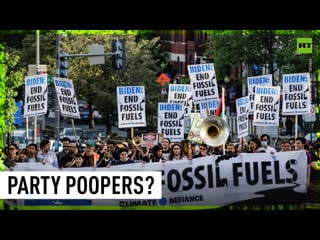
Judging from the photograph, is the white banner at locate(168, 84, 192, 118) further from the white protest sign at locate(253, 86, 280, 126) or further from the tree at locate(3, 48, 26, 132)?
the tree at locate(3, 48, 26, 132)

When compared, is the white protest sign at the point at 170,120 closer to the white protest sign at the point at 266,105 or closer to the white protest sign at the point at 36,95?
the white protest sign at the point at 266,105

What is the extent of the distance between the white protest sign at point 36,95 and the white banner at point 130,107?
1645 millimetres

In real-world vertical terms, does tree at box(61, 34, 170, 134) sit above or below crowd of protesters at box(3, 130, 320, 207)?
above

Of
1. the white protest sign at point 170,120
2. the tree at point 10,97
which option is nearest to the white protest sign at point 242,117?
the white protest sign at point 170,120

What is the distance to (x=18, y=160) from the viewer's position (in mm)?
16234

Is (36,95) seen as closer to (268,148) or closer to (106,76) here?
(268,148)

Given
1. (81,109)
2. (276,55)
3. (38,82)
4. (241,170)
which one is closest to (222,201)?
(241,170)

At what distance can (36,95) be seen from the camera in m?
18.3

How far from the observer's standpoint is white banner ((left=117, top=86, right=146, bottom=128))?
63.9 ft

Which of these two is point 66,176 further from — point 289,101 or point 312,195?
point 289,101

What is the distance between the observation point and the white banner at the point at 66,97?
62.0 feet

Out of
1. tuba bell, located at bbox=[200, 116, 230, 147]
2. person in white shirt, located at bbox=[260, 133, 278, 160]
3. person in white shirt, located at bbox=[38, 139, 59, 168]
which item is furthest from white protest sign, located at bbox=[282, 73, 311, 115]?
person in white shirt, located at bbox=[38, 139, 59, 168]

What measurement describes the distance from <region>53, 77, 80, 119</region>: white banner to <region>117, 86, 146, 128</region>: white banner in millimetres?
899
